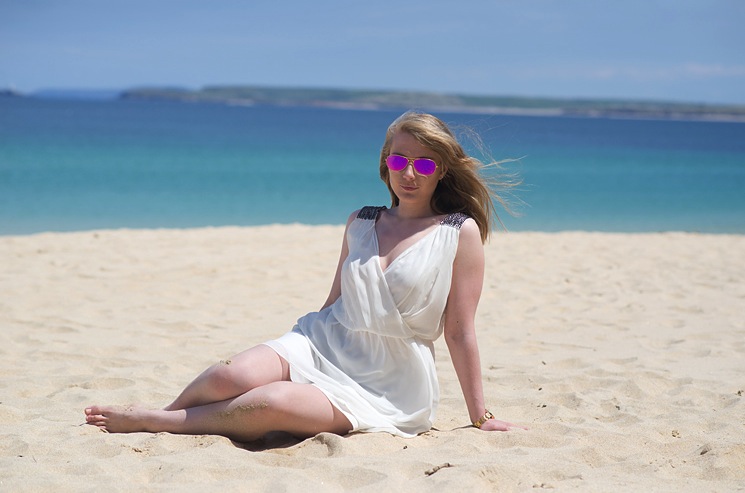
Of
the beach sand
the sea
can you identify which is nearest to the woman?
the beach sand

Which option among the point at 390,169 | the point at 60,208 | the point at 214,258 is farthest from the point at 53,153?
the point at 390,169

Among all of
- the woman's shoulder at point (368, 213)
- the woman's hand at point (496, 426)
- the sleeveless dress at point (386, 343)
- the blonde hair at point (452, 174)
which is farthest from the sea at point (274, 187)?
the woman's hand at point (496, 426)

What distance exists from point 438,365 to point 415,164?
1993mm

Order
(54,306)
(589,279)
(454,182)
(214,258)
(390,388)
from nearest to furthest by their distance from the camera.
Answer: (390,388), (454,182), (54,306), (589,279), (214,258)

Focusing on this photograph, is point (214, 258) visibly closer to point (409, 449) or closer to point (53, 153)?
point (409, 449)

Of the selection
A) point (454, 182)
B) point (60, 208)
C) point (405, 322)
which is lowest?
point (60, 208)

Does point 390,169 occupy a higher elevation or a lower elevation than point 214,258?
higher

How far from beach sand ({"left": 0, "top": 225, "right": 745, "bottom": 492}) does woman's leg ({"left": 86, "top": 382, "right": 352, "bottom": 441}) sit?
0.07 metres

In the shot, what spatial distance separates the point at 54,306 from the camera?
6516 millimetres

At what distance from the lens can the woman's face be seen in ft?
12.2

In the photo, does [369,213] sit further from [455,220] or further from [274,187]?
[274,187]

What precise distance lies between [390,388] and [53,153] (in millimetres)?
27538

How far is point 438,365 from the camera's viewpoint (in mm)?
5293

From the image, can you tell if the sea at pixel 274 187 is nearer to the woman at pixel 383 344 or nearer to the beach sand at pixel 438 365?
the woman at pixel 383 344
